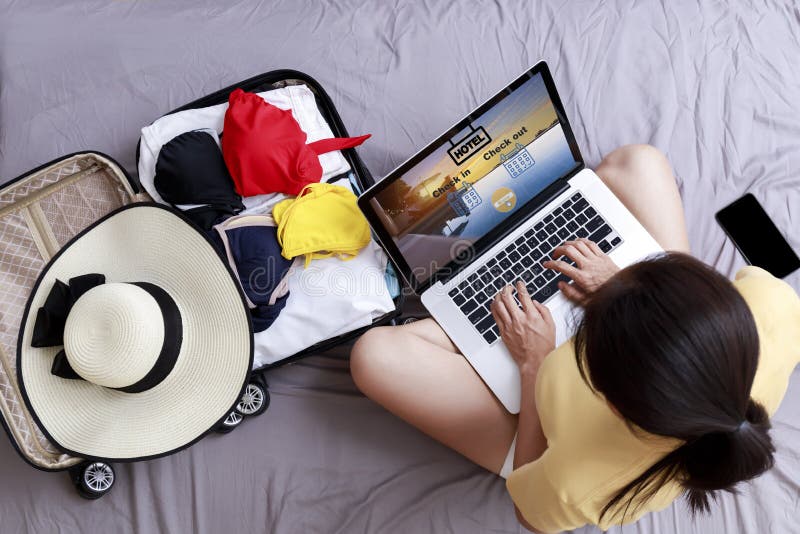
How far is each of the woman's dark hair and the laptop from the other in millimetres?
357

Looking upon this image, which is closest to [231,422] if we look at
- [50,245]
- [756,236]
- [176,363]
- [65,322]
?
[176,363]

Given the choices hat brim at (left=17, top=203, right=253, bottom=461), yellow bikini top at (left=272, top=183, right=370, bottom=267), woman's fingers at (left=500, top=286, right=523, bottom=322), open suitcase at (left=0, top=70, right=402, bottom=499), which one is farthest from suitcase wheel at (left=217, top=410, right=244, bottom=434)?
woman's fingers at (left=500, top=286, right=523, bottom=322)

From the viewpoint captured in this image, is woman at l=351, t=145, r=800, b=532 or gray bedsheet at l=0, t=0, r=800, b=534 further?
gray bedsheet at l=0, t=0, r=800, b=534

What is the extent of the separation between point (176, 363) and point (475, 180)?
21.2 inches

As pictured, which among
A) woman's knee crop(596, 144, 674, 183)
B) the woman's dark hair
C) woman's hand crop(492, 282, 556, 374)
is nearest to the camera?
the woman's dark hair

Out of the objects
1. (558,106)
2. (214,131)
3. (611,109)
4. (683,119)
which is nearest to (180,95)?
(214,131)

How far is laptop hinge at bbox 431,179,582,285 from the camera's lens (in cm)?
95

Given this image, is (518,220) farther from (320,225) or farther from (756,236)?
(756,236)

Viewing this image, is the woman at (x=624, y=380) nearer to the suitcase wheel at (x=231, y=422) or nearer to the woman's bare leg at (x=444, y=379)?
the woman's bare leg at (x=444, y=379)

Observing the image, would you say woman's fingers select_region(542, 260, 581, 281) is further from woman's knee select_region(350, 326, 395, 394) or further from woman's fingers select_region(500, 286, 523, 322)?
woman's knee select_region(350, 326, 395, 394)

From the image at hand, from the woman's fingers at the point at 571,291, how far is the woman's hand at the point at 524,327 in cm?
4

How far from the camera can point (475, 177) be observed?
0.91 metres

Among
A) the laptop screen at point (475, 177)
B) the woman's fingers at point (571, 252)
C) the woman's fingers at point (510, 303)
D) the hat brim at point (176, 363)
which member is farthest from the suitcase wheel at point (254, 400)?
the woman's fingers at point (571, 252)

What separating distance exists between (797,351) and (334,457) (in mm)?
718
